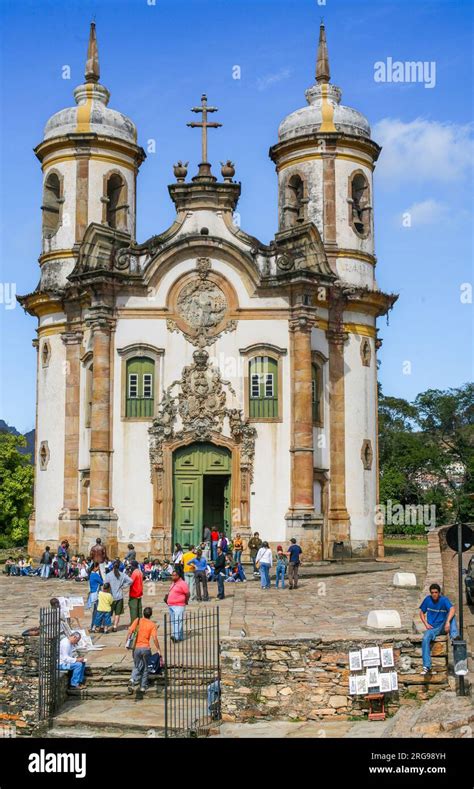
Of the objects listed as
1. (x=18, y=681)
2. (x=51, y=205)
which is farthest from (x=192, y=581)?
(x=51, y=205)

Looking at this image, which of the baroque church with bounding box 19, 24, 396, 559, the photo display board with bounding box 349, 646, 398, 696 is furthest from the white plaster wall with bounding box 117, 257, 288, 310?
the photo display board with bounding box 349, 646, 398, 696

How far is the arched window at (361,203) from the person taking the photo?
38094 mm

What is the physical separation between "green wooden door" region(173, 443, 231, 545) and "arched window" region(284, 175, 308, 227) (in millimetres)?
9886

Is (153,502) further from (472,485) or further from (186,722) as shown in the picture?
(472,485)

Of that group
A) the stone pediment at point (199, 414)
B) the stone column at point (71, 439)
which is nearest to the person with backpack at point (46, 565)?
the stone column at point (71, 439)

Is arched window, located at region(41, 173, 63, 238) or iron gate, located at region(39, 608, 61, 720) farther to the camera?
arched window, located at region(41, 173, 63, 238)

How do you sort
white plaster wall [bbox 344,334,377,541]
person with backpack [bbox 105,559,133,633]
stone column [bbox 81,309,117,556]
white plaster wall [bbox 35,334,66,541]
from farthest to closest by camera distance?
white plaster wall [bbox 35,334,66,541]
white plaster wall [bbox 344,334,377,541]
stone column [bbox 81,309,117,556]
person with backpack [bbox 105,559,133,633]

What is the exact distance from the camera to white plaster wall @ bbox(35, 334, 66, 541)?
36438 millimetres

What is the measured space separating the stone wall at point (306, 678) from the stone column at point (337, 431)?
20.0 metres

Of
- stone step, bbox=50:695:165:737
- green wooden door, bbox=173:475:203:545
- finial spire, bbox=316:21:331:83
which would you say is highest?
finial spire, bbox=316:21:331:83

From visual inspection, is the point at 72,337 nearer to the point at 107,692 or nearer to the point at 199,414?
the point at 199,414

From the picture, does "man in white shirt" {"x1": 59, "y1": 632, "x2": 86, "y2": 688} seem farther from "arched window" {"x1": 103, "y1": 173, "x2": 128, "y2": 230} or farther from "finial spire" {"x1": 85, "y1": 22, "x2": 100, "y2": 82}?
"finial spire" {"x1": 85, "y1": 22, "x2": 100, "y2": 82}

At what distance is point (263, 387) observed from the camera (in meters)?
33.7

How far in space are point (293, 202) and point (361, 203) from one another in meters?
2.51
